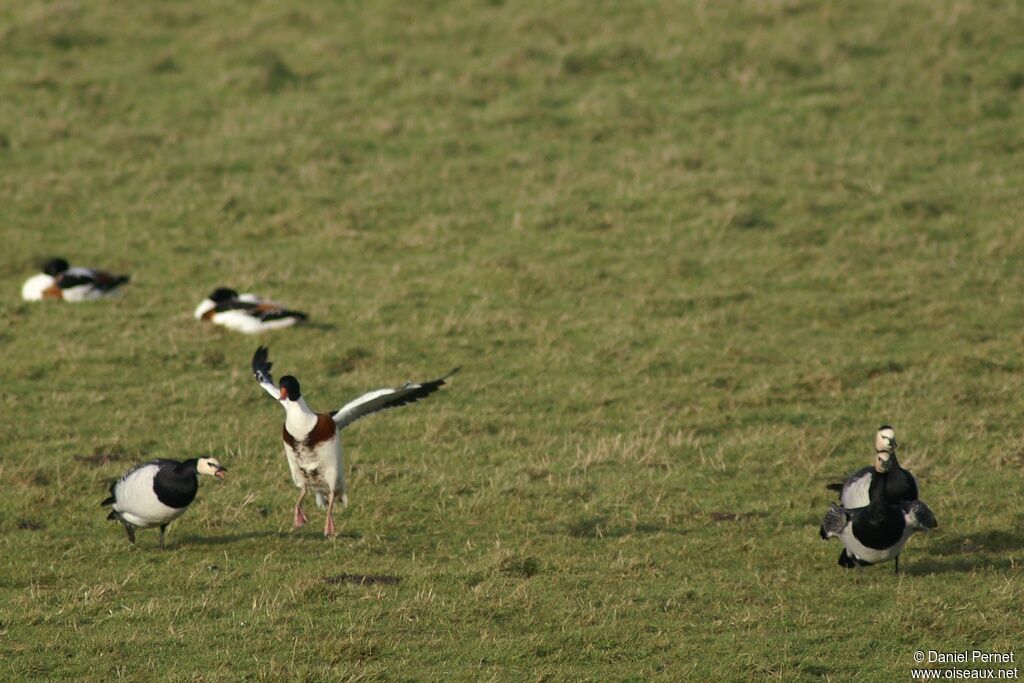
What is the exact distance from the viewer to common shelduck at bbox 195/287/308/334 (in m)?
18.2

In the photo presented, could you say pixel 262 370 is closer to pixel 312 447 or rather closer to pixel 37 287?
pixel 312 447

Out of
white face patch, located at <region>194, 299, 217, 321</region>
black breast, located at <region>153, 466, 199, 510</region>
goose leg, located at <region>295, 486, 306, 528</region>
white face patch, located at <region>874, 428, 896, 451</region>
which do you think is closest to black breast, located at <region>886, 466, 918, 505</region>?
white face patch, located at <region>874, 428, 896, 451</region>

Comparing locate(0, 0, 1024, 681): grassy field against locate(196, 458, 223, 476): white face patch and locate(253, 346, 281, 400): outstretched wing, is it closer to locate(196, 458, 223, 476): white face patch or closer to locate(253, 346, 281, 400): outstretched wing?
locate(196, 458, 223, 476): white face patch

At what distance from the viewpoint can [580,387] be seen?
1666cm

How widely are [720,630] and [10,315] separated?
41.9 feet

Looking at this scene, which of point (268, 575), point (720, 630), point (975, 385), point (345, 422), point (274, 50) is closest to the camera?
point (720, 630)

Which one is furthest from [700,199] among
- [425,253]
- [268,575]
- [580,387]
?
[268,575]

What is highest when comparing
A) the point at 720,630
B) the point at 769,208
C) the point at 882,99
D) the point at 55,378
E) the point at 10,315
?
the point at 882,99

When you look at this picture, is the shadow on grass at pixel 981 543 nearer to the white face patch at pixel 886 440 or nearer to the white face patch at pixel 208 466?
the white face patch at pixel 886 440

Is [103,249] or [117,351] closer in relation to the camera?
[117,351]

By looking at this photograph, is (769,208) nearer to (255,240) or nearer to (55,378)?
(255,240)

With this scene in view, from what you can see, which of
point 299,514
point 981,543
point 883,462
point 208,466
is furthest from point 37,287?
point 981,543

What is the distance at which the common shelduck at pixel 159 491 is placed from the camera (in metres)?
11.5

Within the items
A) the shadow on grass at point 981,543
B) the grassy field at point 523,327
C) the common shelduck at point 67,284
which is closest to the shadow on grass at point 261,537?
the grassy field at point 523,327
